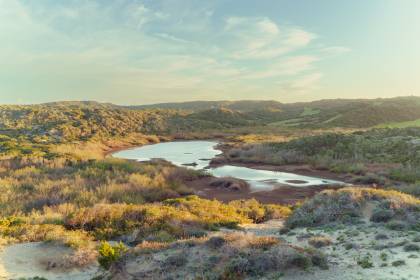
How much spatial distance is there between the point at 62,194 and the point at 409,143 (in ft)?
118

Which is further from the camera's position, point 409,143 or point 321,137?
point 321,137

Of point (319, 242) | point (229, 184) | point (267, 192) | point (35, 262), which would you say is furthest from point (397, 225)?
point (229, 184)

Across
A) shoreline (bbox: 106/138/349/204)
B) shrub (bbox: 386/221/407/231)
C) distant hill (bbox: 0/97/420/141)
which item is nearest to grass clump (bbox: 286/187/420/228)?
shrub (bbox: 386/221/407/231)

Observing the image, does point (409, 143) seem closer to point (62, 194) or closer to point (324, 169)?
point (324, 169)

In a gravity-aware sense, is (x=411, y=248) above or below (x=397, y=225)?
above

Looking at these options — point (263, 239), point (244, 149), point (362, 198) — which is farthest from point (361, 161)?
point (263, 239)

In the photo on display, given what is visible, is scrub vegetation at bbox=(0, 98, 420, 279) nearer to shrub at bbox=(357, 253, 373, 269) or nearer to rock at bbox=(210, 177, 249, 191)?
shrub at bbox=(357, 253, 373, 269)

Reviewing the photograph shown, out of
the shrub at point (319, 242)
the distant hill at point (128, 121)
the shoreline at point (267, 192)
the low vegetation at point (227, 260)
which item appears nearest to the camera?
the low vegetation at point (227, 260)

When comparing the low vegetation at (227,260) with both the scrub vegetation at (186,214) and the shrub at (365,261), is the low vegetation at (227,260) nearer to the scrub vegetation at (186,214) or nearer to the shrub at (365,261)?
the scrub vegetation at (186,214)

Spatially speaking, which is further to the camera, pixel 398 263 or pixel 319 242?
pixel 319 242

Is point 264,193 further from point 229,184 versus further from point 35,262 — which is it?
point 35,262

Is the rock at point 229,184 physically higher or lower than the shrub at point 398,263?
lower

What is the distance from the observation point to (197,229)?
14.1m

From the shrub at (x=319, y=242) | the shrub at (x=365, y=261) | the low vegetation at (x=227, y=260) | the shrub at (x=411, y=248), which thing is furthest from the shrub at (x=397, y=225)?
the low vegetation at (x=227, y=260)
